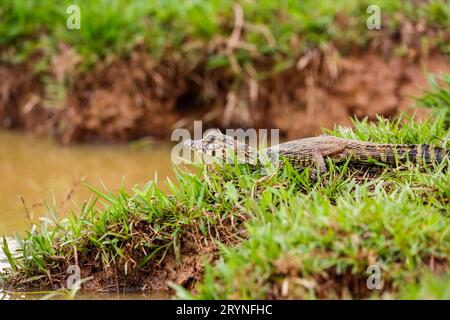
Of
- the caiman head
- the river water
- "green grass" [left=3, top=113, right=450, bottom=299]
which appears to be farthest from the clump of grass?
the river water

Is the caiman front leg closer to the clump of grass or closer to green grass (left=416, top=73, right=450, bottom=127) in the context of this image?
the clump of grass

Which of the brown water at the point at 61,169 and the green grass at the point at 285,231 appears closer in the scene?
the green grass at the point at 285,231

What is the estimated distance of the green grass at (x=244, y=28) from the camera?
8430 millimetres

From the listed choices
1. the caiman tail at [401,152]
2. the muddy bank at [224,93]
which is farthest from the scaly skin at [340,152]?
the muddy bank at [224,93]

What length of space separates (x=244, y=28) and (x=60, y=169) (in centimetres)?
245

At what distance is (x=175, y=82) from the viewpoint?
345 inches

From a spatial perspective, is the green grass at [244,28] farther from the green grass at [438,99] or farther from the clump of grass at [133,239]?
the clump of grass at [133,239]

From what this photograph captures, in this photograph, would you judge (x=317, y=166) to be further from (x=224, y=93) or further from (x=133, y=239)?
(x=224, y=93)

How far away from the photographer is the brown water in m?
6.76

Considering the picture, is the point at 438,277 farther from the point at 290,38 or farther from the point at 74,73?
the point at 74,73

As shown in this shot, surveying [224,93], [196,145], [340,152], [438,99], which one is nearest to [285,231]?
[340,152]

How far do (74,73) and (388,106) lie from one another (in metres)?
3.36

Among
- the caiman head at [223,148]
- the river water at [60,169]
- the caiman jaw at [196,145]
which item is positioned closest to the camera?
the caiman head at [223,148]

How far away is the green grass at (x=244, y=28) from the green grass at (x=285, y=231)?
3242 mm
